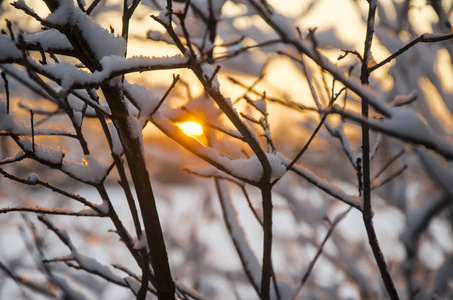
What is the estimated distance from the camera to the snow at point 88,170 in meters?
1.10

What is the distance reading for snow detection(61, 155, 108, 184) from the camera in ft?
3.60

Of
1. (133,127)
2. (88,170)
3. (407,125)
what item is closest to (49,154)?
(88,170)

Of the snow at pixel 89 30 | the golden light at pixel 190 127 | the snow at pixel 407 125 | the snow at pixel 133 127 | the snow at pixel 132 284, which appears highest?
the golden light at pixel 190 127

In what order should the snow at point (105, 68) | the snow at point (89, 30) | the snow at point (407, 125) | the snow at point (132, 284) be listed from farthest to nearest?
the snow at point (132, 284), the snow at point (89, 30), the snow at point (105, 68), the snow at point (407, 125)

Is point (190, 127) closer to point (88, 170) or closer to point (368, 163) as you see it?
point (88, 170)

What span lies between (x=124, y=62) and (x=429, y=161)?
8.77ft

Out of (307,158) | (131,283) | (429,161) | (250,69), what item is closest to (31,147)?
(131,283)

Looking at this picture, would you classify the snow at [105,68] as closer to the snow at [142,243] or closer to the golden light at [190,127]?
the golden light at [190,127]

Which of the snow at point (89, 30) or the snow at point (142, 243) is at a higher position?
the snow at point (89, 30)

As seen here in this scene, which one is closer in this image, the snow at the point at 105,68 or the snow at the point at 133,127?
the snow at the point at 105,68

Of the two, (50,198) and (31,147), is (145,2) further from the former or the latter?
(50,198)

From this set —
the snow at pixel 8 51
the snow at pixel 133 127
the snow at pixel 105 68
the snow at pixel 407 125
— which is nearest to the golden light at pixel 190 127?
the snow at pixel 133 127

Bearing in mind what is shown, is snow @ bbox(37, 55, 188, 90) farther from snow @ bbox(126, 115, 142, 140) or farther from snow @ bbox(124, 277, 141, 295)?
snow @ bbox(124, 277, 141, 295)

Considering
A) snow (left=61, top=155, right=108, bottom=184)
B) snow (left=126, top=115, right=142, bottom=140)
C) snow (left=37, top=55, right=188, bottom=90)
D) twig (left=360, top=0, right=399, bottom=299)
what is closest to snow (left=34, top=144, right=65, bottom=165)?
snow (left=61, top=155, right=108, bottom=184)
